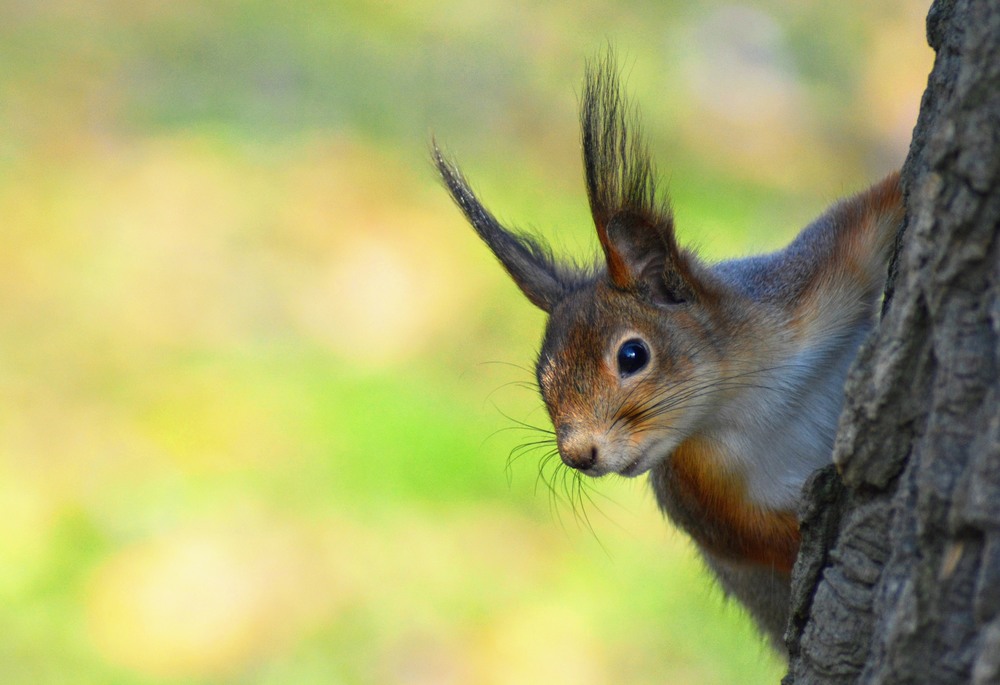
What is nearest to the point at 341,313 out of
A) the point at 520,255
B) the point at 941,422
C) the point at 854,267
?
the point at 520,255

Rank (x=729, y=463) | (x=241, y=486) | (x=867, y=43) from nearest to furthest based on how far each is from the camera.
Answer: (x=729, y=463), (x=241, y=486), (x=867, y=43)

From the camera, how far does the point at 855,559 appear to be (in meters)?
1.33

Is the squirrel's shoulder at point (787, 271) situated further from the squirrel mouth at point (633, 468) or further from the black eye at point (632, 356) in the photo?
the squirrel mouth at point (633, 468)

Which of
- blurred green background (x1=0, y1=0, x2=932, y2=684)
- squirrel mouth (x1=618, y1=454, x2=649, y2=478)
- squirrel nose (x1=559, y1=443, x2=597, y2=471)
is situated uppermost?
blurred green background (x1=0, y1=0, x2=932, y2=684)

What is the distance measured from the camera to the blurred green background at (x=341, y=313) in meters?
3.42

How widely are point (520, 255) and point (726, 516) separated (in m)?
0.55

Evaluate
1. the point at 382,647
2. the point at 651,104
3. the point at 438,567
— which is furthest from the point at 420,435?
the point at 651,104

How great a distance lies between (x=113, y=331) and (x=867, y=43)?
3755 mm

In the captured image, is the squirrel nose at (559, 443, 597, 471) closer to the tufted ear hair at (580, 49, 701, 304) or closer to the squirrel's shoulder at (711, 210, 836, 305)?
the tufted ear hair at (580, 49, 701, 304)

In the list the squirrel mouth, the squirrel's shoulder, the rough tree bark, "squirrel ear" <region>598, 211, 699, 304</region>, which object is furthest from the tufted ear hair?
the rough tree bark

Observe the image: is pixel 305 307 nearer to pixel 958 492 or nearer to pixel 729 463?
pixel 729 463

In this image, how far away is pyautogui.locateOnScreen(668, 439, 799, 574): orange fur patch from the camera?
6.12 feet

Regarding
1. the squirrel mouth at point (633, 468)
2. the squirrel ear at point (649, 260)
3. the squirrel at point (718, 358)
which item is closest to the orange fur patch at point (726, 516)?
the squirrel at point (718, 358)

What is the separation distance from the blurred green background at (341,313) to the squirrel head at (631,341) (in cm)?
44
